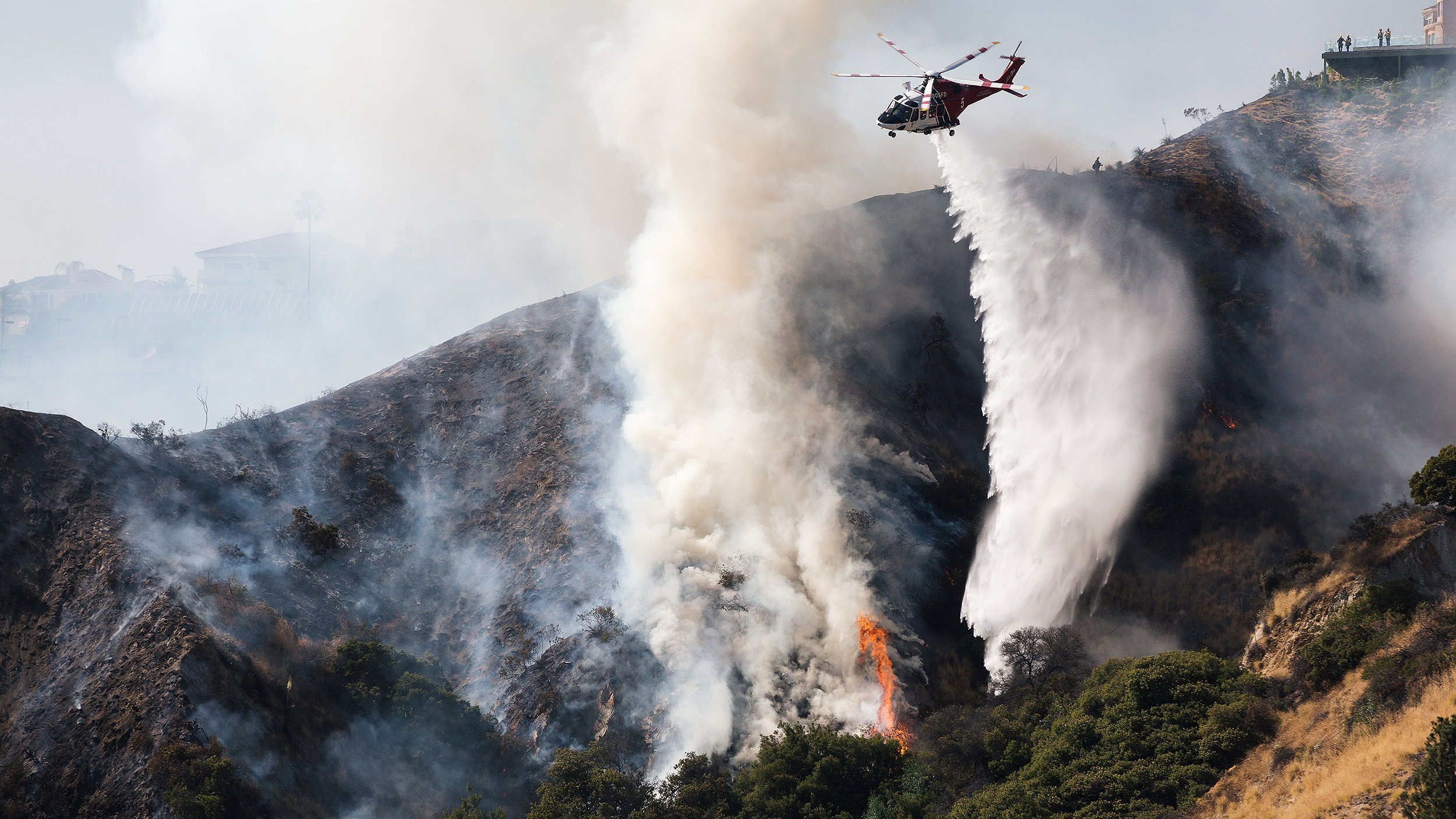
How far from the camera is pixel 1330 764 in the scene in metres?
27.1

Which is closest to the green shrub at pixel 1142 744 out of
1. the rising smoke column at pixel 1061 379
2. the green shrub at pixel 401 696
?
the rising smoke column at pixel 1061 379

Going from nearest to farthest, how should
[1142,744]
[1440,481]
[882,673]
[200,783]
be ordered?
1. [1440,481]
2. [1142,744]
3. [200,783]
4. [882,673]

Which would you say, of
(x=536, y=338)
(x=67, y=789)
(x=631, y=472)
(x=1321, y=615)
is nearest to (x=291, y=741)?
(x=67, y=789)

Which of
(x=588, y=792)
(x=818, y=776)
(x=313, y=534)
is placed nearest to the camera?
(x=818, y=776)

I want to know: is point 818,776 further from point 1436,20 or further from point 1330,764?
point 1436,20

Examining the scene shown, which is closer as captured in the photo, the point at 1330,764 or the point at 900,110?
the point at 1330,764

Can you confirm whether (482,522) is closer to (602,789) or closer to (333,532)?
(333,532)

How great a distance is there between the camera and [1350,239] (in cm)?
6806

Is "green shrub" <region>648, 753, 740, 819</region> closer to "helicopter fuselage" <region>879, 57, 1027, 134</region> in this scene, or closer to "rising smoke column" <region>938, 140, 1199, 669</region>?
"rising smoke column" <region>938, 140, 1199, 669</region>

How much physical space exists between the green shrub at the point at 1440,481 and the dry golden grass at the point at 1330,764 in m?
7.97

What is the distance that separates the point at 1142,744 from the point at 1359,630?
28.0 feet

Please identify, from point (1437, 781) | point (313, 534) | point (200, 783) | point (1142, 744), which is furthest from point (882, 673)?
point (313, 534)

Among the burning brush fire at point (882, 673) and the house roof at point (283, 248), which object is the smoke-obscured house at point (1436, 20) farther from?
the house roof at point (283, 248)

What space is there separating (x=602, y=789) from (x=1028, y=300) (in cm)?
4168
